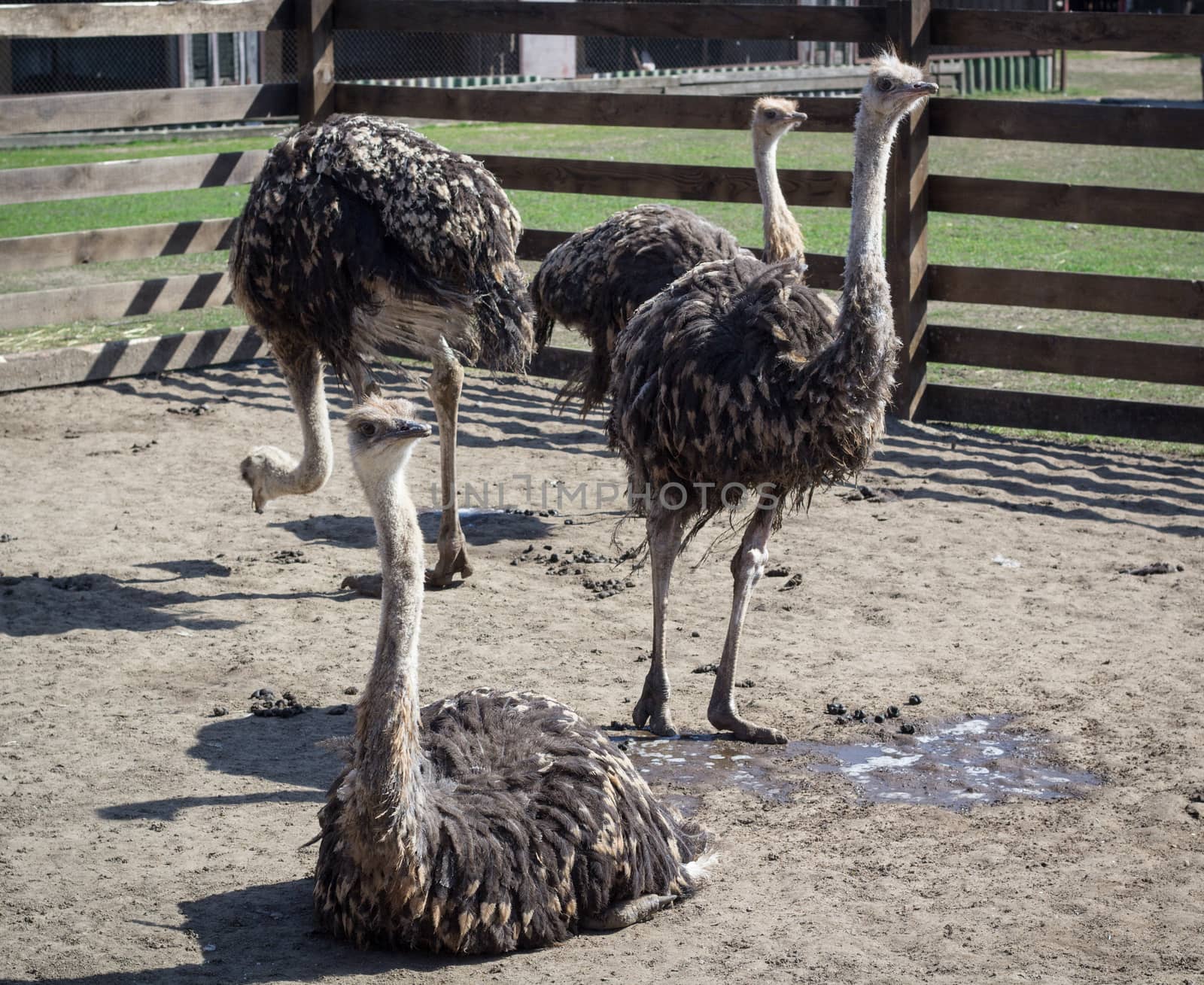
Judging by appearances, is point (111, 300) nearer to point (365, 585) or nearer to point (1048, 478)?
point (365, 585)

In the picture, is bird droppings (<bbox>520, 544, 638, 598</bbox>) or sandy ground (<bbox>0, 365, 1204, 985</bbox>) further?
bird droppings (<bbox>520, 544, 638, 598</bbox>)

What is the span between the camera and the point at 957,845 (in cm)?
423

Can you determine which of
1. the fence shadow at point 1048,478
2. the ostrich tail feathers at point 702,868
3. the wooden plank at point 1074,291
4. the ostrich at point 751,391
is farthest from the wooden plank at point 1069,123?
the ostrich tail feathers at point 702,868

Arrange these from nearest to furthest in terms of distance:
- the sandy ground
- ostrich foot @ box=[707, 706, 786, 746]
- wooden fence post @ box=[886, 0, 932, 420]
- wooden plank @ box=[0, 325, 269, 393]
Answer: the sandy ground, ostrich foot @ box=[707, 706, 786, 746], wooden fence post @ box=[886, 0, 932, 420], wooden plank @ box=[0, 325, 269, 393]

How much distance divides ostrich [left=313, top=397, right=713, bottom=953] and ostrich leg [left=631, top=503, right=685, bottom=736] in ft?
3.48

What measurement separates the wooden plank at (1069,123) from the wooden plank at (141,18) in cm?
419

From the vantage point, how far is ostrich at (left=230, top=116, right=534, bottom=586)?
6320 mm

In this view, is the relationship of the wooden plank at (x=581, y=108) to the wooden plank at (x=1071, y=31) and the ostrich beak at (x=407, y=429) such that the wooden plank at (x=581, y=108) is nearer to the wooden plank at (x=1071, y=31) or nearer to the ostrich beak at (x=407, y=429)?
the wooden plank at (x=1071, y=31)

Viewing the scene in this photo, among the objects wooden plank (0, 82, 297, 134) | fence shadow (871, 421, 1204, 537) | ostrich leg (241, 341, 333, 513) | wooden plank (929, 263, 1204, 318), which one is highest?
wooden plank (0, 82, 297, 134)

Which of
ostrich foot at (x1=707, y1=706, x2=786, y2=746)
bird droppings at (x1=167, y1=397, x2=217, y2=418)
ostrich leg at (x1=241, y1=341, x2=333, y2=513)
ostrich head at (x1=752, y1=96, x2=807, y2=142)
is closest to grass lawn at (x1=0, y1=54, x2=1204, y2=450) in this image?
bird droppings at (x1=167, y1=397, x2=217, y2=418)

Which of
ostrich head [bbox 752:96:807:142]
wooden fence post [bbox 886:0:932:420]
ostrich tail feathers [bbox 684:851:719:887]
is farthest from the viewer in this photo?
wooden fence post [bbox 886:0:932:420]

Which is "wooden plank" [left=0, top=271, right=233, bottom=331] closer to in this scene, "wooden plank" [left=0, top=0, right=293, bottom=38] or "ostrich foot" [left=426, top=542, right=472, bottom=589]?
"wooden plank" [left=0, top=0, right=293, bottom=38]

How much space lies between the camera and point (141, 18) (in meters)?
9.41

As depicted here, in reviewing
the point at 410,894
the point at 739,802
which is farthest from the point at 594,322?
the point at 410,894
